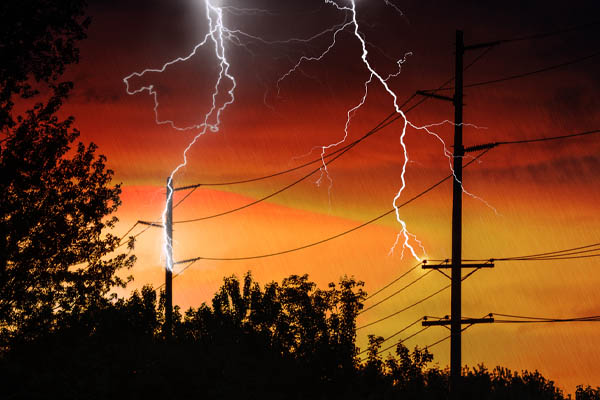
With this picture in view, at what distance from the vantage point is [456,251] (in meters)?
19.7

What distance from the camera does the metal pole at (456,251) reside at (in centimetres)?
1894

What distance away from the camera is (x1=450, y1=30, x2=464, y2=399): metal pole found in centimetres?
1894

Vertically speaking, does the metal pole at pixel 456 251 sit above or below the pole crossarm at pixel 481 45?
below

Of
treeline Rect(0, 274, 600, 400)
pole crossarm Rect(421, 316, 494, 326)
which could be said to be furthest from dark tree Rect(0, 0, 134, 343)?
pole crossarm Rect(421, 316, 494, 326)

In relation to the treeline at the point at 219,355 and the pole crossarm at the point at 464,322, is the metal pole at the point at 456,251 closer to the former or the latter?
the pole crossarm at the point at 464,322

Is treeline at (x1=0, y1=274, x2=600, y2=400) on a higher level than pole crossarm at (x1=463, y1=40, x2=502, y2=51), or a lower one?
lower

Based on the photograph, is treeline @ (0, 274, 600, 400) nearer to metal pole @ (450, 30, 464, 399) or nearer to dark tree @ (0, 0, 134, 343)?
dark tree @ (0, 0, 134, 343)

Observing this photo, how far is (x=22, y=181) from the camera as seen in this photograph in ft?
70.5

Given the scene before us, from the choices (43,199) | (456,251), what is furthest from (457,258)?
(43,199)

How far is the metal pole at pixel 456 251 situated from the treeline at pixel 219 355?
41.6 ft

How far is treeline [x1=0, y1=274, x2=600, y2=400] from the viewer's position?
24500mm

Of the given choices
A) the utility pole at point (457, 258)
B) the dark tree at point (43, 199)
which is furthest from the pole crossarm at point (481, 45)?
the dark tree at point (43, 199)

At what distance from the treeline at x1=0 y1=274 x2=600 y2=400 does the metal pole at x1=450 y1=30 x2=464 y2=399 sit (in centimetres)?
1268

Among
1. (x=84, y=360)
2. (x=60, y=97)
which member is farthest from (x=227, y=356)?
(x=60, y=97)
